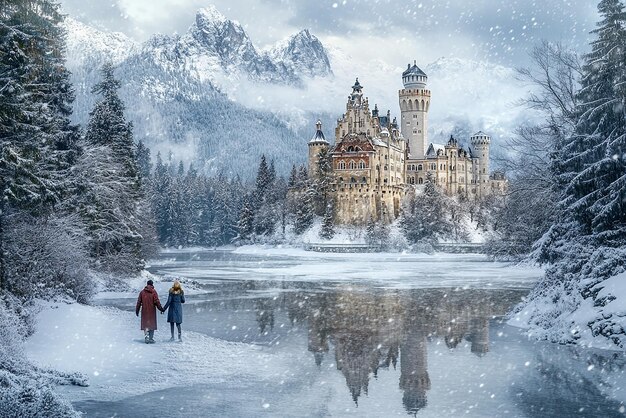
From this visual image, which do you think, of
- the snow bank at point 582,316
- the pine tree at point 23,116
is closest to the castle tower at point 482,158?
the snow bank at point 582,316

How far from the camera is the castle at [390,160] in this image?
121 metres

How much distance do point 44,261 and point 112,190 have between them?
13445mm

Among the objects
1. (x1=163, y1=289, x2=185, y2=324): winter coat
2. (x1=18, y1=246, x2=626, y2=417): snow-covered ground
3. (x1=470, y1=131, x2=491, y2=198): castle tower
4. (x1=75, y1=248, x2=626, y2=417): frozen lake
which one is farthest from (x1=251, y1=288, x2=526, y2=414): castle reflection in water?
(x1=470, y1=131, x2=491, y2=198): castle tower

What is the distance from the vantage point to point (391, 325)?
2191 centimetres

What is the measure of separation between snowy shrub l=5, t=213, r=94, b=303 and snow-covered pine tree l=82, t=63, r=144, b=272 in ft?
25.3

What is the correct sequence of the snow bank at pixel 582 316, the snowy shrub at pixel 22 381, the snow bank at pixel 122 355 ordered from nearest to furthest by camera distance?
1. the snowy shrub at pixel 22 381
2. the snow bank at pixel 122 355
3. the snow bank at pixel 582 316

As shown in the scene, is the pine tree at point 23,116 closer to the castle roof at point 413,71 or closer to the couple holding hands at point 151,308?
the couple holding hands at point 151,308

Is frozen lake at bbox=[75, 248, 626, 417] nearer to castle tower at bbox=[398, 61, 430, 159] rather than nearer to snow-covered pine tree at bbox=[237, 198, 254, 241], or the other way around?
snow-covered pine tree at bbox=[237, 198, 254, 241]

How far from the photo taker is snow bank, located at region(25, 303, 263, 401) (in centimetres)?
1336

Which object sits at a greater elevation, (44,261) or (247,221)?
(247,221)

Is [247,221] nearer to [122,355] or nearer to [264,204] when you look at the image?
[264,204]

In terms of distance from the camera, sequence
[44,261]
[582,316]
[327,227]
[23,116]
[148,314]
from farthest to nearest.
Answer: [327,227]
[44,261]
[582,316]
[23,116]
[148,314]

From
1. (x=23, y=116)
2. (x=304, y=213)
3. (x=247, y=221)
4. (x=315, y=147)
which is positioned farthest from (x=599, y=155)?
(x=315, y=147)

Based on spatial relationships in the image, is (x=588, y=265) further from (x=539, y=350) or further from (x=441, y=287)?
(x=441, y=287)
